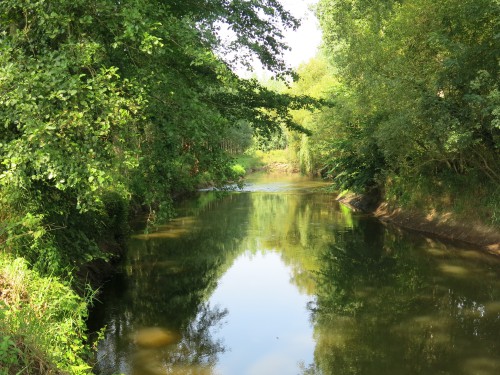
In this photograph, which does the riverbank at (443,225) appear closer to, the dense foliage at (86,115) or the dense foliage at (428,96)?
the dense foliage at (428,96)

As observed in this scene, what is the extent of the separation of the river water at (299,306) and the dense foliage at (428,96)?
9.36 feet

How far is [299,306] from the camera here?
37.6 ft

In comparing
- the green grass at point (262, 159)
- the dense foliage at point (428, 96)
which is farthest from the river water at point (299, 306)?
the green grass at point (262, 159)

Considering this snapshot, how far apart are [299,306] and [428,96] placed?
744 cm

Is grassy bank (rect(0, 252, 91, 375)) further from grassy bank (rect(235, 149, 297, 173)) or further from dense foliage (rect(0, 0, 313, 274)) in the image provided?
grassy bank (rect(235, 149, 297, 173))

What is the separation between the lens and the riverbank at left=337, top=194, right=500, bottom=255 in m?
15.9

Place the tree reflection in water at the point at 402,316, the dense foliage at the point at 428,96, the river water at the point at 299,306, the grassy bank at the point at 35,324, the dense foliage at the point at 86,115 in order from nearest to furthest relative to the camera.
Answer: the grassy bank at the point at 35,324, the dense foliage at the point at 86,115, the tree reflection in water at the point at 402,316, the river water at the point at 299,306, the dense foliage at the point at 428,96

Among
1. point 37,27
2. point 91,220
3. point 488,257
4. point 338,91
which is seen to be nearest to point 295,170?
point 338,91

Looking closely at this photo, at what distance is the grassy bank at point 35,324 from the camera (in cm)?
468

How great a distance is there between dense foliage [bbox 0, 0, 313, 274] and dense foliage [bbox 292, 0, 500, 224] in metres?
7.20

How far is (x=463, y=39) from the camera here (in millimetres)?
14102

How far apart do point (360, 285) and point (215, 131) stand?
265 inches

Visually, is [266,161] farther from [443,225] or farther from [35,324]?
[35,324]

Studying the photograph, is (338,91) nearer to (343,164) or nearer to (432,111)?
(343,164)
